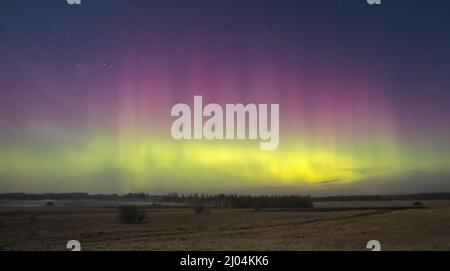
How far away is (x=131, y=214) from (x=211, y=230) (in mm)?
1873

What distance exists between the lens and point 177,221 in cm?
1233

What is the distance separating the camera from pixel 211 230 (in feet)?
36.8

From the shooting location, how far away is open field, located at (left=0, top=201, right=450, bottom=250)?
9.72 meters

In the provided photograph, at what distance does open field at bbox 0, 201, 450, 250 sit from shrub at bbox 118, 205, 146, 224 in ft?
0.57

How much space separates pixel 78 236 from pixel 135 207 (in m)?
2.04

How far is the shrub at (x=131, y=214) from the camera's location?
1071 cm

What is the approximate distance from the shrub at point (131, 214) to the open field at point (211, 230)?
0.57ft

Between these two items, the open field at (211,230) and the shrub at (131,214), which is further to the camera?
the shrub at (131,214)
